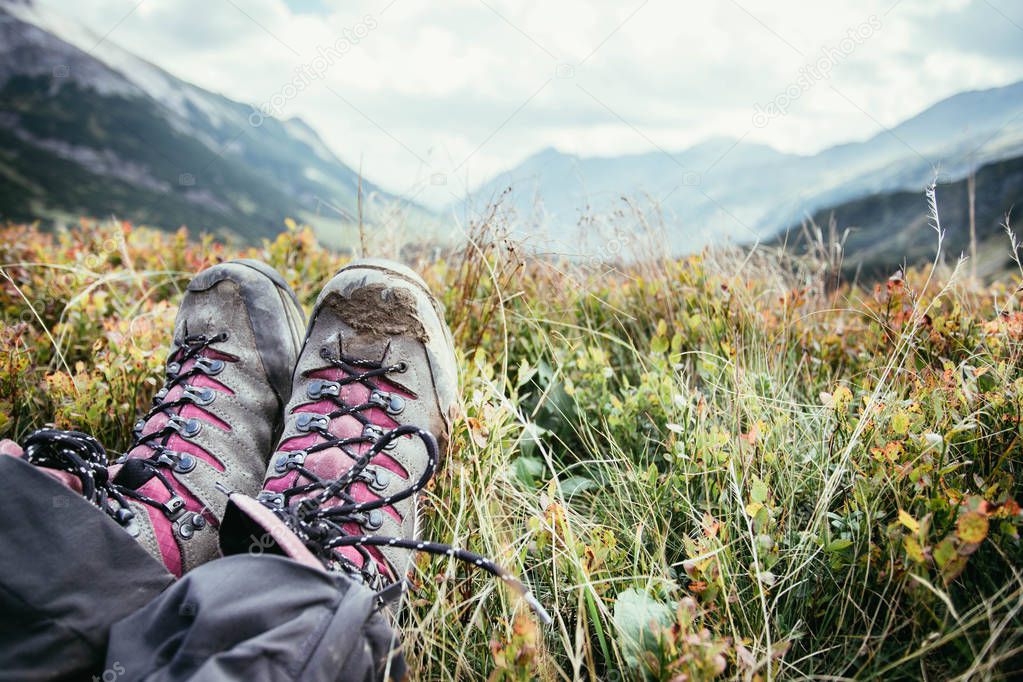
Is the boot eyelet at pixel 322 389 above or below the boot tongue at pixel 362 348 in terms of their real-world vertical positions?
below

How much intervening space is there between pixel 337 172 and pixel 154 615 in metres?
148

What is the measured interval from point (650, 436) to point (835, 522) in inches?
23.7

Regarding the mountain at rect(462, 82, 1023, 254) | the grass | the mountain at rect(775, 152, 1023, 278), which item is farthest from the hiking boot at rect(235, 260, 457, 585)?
the mountain at rect(775, 152, 1023, 278)

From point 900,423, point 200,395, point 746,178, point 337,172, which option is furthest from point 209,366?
point 337,172

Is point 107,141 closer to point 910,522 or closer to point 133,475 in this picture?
point 133,475

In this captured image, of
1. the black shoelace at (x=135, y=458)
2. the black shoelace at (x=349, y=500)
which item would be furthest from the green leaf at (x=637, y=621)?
the black shoelace at (x=135, y=458)

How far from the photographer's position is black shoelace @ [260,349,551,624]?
45.9 inches

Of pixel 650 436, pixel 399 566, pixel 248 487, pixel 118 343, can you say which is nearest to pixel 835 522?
pixel 650 436

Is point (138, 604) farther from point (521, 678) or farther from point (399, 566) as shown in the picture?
point (521, 678)

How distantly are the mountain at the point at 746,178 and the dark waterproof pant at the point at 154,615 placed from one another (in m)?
1.87

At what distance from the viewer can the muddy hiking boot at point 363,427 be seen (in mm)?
1311

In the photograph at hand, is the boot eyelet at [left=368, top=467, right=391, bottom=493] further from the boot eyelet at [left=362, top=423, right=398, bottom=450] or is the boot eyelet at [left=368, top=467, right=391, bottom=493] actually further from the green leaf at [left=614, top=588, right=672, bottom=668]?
the green leaf at [left=614, top=588, right=672, bottom=668]

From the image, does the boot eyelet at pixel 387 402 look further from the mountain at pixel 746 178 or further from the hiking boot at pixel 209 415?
the mountain at pixel 746 178

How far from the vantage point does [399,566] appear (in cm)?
145
